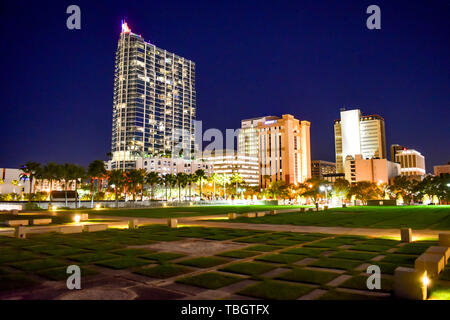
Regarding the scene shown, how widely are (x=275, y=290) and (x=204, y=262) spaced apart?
4720 mm

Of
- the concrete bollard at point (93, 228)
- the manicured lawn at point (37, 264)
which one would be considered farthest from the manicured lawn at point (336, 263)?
the concrete bollard at point (93, 228)

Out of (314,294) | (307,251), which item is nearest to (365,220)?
(307,251)

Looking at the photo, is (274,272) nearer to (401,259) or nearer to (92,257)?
(401,259)

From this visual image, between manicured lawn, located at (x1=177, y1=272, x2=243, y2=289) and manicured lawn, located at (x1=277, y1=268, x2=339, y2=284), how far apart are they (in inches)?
67.5

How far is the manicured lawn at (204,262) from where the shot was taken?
1300 cm

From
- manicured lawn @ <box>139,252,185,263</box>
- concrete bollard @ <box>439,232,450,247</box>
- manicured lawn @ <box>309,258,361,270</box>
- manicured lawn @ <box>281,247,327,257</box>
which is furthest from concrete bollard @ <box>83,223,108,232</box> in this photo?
concrete bollard @ <box>439,232,450,247</box>

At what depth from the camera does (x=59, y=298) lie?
887 centimetres

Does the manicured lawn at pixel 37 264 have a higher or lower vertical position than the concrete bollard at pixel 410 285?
lower

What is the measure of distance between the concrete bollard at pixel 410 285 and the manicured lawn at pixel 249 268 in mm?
4548

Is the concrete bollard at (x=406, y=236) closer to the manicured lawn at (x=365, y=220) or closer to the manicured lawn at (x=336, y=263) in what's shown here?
the manicured lawn at (x=336, y=263)

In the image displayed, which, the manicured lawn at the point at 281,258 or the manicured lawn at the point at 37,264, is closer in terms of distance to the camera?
the manicured lawn at the point at 37,264

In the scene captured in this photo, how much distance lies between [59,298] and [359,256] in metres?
12.0

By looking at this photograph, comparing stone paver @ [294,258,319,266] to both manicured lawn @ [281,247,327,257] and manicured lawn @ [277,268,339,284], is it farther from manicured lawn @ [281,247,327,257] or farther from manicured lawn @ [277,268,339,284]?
manicured lawn @ [277,268,339,284]
